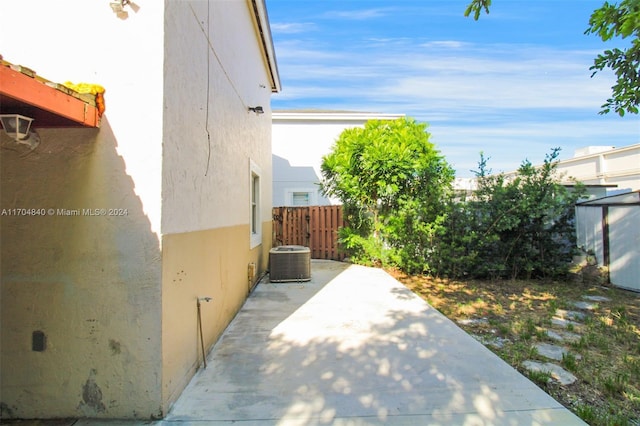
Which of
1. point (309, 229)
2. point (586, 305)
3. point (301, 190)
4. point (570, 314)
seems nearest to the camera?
point (570, 314)

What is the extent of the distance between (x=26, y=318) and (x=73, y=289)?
405 mm

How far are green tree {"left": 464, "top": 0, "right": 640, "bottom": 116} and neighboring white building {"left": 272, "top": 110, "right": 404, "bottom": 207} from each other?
10.8 meters

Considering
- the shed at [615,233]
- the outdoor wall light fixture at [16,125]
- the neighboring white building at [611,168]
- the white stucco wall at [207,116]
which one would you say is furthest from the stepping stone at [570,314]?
the neighboring white building at [611,168]

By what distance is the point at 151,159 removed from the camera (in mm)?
2426

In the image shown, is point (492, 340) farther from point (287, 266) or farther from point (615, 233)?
point (615, 233)

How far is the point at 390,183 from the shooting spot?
29.3ft

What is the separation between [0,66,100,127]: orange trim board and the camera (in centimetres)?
166

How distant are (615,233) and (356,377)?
747 centimetres

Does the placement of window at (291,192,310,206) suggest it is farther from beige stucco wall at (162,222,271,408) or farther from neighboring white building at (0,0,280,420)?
neighboring white building at (0,0,280,420)

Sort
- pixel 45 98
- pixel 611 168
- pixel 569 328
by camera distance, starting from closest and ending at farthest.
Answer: pixel 45 98
pixel 569 328
pixel 611 168

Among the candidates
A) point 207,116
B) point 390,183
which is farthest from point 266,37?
point 207,116

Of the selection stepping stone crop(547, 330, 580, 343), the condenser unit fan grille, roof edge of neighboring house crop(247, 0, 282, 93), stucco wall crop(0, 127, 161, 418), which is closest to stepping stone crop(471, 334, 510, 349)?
stepping stone crop(547, 330, 580, 343)

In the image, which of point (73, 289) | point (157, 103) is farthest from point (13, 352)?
point (157, 103)

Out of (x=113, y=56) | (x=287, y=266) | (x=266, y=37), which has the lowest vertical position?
(x=287, y=266)
